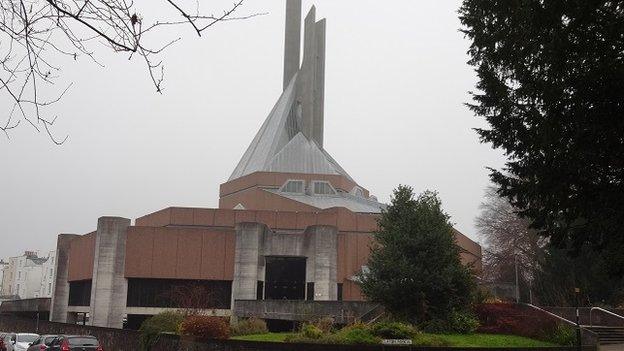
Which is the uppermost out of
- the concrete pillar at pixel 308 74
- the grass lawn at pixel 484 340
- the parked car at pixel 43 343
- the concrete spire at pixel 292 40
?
the concrete spire at pixel 292 40

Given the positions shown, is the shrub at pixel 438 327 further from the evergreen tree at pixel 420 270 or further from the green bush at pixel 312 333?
the green bush at pixel 312 333

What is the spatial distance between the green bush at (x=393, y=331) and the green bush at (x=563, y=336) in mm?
5552

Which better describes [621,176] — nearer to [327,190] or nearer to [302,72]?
[327,190]

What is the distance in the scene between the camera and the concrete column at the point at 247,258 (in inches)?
1780

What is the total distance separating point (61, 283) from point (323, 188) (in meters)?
25.6

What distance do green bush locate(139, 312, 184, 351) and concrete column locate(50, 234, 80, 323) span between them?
97.5ft

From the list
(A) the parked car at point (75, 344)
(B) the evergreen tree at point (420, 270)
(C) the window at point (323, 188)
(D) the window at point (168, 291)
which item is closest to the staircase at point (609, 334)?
(B) the evergreen tree at point (420, 270)

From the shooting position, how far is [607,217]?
42.9 feet

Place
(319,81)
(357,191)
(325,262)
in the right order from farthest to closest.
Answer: (319,81)
(357,191)
(325,262)

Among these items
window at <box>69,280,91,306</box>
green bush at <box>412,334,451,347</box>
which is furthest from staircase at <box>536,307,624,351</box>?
window at <box>69,280,91,306</box>

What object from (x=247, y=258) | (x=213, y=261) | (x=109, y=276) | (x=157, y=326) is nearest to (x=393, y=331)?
(x=157, y=326)

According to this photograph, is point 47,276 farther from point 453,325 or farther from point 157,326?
point 453,325

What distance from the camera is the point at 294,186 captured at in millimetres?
63594

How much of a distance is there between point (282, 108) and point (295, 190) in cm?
1635
